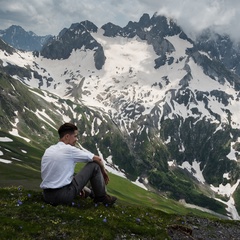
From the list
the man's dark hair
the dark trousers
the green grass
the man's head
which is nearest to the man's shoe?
the green grass

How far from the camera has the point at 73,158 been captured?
1625 centimetres

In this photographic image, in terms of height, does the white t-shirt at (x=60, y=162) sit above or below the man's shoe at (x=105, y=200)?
above

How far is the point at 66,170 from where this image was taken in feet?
53.3

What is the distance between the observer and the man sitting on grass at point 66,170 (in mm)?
16125

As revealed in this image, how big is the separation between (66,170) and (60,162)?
0.53 metres

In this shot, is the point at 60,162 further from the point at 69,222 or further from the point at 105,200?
the point at 105,200

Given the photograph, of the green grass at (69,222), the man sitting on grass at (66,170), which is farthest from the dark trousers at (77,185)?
the green grass at (69,222)

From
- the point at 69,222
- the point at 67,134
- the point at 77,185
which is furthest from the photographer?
the point at 77,185

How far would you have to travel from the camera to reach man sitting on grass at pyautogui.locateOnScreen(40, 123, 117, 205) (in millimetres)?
16125

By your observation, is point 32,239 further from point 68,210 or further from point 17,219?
point 68,210

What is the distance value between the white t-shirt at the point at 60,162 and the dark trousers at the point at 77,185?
607 millimetres

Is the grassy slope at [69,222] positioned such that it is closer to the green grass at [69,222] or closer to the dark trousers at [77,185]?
the green grass at [69,222]

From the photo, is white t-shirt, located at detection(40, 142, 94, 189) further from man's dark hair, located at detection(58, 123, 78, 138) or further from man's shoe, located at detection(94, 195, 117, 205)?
man's shoe, located at detection(94, 195, 117, 205)

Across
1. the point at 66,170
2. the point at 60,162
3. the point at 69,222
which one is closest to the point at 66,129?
the point at 60,162
